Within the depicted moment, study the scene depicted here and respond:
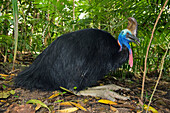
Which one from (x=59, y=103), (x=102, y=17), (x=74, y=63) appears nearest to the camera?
(x=59, y=103)

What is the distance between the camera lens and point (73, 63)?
167 centimetres

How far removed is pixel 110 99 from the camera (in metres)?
1.59

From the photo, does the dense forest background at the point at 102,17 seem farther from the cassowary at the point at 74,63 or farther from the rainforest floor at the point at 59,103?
the rainforest floor at the point at 59,103

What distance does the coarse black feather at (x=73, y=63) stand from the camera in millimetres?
1680

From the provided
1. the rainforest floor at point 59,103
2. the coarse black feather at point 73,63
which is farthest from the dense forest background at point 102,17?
the rainforest floor at point 59,103

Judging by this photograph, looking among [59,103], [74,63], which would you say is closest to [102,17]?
[74,63]

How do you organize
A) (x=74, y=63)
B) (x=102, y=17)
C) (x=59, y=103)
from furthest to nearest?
(x=102, y=17) < (x=74, y=63) < (x=59, y=103)

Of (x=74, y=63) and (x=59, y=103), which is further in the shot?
(x=74, y=63)

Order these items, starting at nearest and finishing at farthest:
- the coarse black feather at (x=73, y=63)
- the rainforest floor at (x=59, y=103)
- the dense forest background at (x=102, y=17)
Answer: the rainforest floor at (x=59, y=103), the coarse black feather at (x=73, y=63), the dense forest background at (x=102, y=17)

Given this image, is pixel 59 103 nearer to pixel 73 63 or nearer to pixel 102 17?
pixel 73 63

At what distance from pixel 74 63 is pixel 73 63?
1 cm

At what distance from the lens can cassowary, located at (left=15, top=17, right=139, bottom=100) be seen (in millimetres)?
1681

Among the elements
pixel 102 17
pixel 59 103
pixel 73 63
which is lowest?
pixel 59 103

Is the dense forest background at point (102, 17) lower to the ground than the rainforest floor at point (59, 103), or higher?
higher
